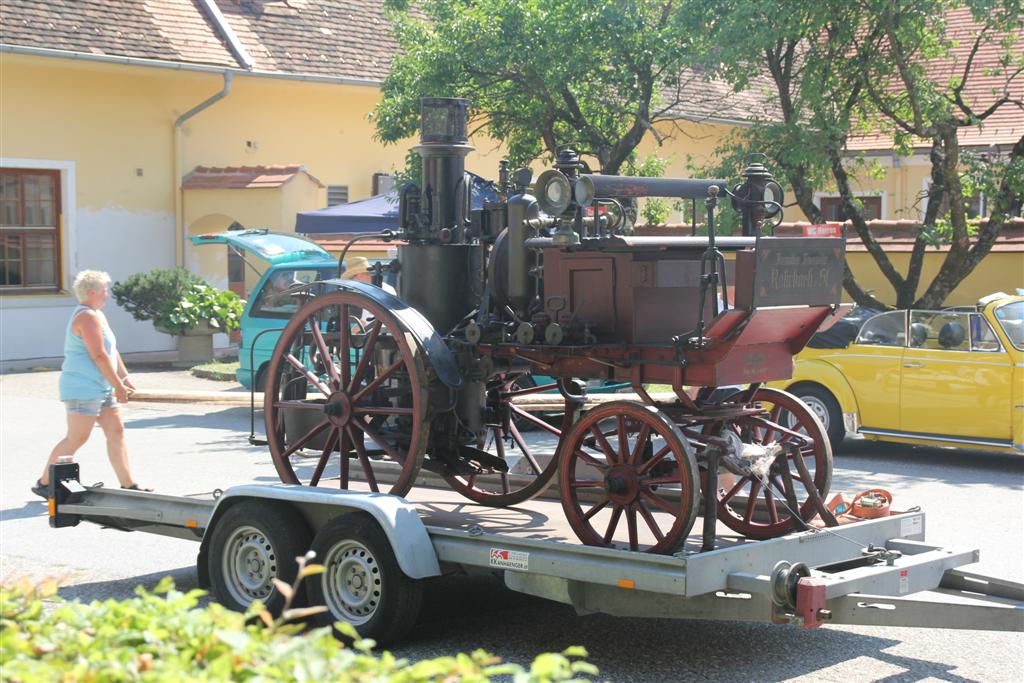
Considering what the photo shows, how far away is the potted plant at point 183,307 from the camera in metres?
21.0

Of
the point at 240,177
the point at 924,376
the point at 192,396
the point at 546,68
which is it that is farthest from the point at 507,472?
the point at 240,177

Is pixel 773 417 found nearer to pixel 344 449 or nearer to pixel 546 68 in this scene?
pixel 344 449

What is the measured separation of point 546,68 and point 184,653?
1398 centimetres

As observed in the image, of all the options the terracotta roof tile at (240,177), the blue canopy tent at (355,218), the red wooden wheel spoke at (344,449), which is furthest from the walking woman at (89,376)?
the terracotta roof tile at (240,177)

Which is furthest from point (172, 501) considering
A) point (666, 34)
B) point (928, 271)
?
point (928, 271)

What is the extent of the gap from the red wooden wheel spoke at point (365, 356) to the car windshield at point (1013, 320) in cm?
708

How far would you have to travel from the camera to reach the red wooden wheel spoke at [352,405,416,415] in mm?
7078

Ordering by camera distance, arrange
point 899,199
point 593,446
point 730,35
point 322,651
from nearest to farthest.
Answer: point 322,651
point 593,446
point 730,35
point 899,199

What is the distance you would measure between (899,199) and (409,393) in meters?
24.7

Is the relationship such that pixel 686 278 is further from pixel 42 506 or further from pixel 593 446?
pixel 42 506

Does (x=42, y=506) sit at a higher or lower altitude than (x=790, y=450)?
lower

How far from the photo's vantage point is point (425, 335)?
23.2ft

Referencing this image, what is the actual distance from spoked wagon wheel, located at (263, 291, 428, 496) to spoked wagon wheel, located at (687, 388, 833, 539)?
1505 millimetres

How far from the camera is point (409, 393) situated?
724cm
